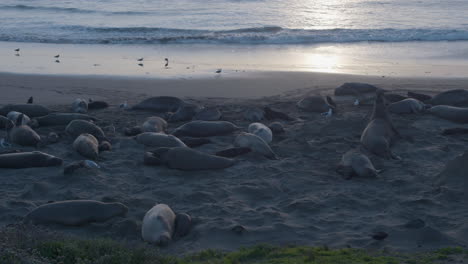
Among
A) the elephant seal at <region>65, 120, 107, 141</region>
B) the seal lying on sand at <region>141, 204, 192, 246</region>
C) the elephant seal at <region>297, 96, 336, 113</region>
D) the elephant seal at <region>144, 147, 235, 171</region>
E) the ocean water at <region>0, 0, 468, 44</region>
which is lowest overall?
the seal lying on sand at <region>141, 204, 192, 246</region>

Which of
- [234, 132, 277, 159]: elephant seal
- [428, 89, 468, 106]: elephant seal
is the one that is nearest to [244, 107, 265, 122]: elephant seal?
[234, 132, 277, 159]: elephant seal

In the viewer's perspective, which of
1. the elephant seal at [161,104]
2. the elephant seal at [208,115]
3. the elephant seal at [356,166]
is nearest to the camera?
the elephant seal at [356,166]

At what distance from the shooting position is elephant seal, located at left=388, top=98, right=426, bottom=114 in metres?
10.8

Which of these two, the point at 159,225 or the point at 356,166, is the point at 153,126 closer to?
the point at 356,166

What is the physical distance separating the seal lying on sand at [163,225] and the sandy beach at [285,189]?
0.10m

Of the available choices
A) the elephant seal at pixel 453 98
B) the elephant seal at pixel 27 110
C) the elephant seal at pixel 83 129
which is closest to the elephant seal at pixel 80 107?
the elephant seal at pixel 27 110

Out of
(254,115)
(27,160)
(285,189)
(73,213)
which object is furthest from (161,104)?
(73,213)

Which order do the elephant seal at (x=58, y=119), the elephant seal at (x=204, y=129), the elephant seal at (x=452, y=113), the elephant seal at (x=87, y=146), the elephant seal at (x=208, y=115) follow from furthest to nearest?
1. the elephant seal at (x=208, y=115)
2. the elephant seal at (x=452, y=113)
3. the elephant seal at (x=58, y=119)
4. the elephant seal at (x=204, y=129)
5. the elephant seal at (x=87, y=146)

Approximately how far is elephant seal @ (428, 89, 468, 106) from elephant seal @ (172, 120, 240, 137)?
4.22m

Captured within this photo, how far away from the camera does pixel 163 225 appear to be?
577 centimetres

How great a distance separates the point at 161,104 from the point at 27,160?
382 centimetres

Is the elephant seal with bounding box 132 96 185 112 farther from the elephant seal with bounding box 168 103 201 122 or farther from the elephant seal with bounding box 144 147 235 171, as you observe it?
the elephant seal with bounding box 144 147 235 171

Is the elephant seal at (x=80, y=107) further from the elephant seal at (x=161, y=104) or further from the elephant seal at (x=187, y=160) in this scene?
the elephant seal at (x=187, y=160)

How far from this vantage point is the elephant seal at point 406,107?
35.4 ft
